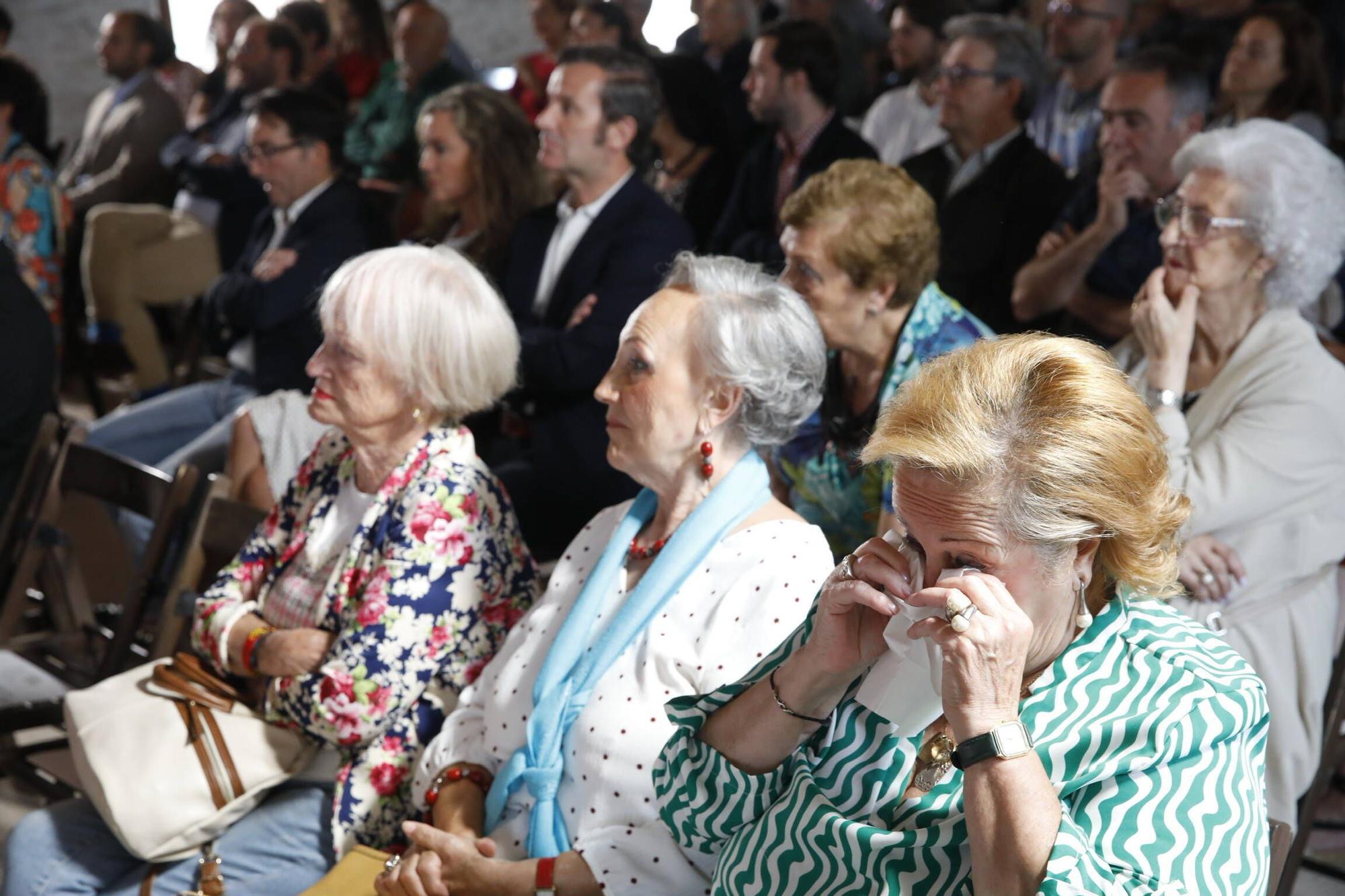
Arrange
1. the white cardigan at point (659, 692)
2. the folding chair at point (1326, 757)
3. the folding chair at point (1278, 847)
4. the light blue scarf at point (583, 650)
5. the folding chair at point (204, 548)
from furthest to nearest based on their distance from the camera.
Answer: the folding chair at point (204, 548) → the folding chair at point (1326, 757) → the light blue scarf at point (583, 650) → the white cardigan at point (659, 692) → the folding chair at point (1278, 847)

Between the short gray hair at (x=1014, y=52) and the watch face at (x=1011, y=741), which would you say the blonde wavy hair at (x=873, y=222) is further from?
the watch face at (x=1011, y=741)

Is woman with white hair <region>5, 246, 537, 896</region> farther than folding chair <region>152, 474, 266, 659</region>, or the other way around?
folding chair <region>152, 474, 266, 659</region>

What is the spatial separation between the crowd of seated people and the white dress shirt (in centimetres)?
2

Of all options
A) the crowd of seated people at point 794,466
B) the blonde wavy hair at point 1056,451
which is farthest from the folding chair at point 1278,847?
the blonde wavy hair at point 1056,451

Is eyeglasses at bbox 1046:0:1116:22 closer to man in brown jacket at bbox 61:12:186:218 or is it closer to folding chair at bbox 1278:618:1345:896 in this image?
folding chair at bbox 1278:618:1345:896

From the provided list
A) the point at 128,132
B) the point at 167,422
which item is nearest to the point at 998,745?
the point at 167,422

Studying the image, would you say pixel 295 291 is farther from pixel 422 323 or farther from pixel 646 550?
pixel 646 550

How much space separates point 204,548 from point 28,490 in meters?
0.79

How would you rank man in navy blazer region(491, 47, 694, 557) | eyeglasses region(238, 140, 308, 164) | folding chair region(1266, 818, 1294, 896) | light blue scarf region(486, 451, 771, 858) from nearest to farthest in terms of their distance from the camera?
folding chair region(1266, 818, 1294, 896), light blue scarf region(486, 451, 771, 858), man in navy blazer region(491, 47, 694, 557), eyeglasses region(238, 140, 308, 164)

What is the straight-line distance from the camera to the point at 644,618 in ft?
6.10

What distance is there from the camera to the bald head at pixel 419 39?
5523 mm

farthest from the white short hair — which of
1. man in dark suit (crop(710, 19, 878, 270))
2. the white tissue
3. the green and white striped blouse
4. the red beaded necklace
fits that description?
man in dark suit (crop(710, 19, 878, 270))

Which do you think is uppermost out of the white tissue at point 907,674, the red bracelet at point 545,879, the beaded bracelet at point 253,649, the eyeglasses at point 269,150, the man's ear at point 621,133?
the eyeglasses at point 269,150

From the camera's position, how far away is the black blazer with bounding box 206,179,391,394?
3871mm
